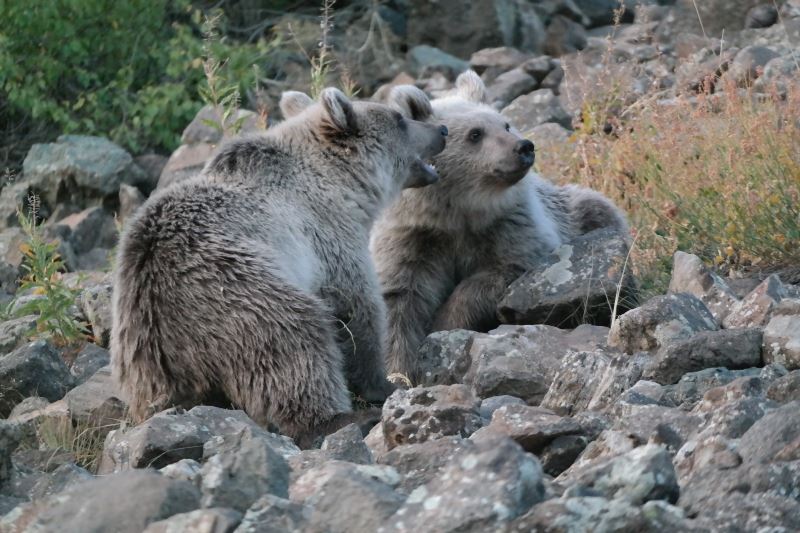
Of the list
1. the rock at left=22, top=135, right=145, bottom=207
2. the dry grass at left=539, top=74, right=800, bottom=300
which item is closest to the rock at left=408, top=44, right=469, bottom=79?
the rock at left=22, top=135, right=145, bottom=207

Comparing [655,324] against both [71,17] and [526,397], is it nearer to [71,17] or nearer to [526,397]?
[526,397]

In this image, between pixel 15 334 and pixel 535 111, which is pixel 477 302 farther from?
pixel 535 111

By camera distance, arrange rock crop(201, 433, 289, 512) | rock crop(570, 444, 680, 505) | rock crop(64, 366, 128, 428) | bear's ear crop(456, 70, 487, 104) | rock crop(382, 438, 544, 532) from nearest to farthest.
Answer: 1. rock crop(382, 438, 544, 532)
2. rock crop(570, 444, 680, 505)
3. rock crop(201, 433, 289, 512)
4. rock crop(64, 366, 128, 428)
5. bear's ear crop(456, 70, 487, 104)

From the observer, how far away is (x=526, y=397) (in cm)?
545

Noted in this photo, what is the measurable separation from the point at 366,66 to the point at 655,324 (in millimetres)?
8295

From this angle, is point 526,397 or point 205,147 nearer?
point 526,397

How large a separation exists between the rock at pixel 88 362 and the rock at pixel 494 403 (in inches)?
91.4

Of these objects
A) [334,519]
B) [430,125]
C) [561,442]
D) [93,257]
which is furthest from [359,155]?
[93,257]

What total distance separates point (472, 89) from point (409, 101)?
2.69 feet

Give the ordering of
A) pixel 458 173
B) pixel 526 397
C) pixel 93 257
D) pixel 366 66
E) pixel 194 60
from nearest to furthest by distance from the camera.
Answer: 1. pixel 526 397
2. pixel 458 173
3. pixel 93 257
4. pixel 194 60
5. pixel 366 66

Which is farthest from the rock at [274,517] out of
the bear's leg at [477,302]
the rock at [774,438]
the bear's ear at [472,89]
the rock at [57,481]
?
the bear's ear at [472,89]

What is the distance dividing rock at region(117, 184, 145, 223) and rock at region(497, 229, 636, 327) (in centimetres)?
464

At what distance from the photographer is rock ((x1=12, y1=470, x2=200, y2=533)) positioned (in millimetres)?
3348

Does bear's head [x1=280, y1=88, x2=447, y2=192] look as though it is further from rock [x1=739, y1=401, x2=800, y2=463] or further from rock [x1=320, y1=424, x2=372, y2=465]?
rock [x1=739, y1=401, x2=800, y2=463]
